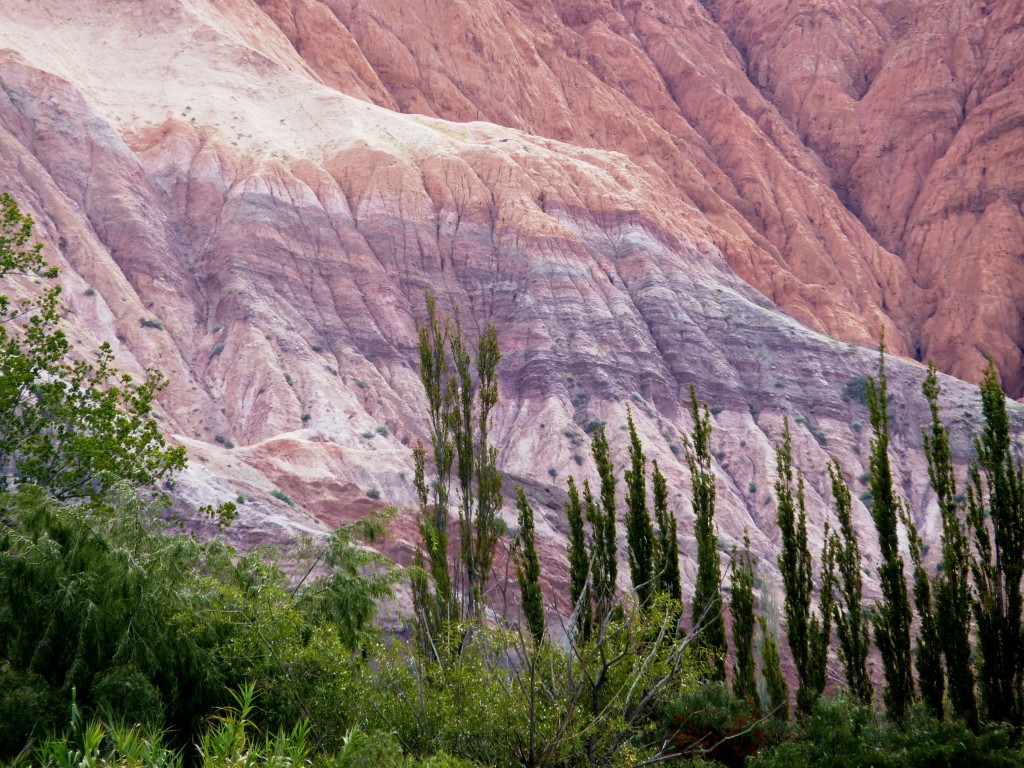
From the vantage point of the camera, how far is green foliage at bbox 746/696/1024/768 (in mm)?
11125

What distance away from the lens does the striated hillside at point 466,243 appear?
4178 cm

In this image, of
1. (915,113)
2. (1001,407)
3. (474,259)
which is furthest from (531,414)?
(915,113)

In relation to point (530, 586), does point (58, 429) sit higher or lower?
higher

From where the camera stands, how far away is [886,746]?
40.6ft

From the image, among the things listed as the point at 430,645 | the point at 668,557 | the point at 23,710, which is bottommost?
the point at 23,710

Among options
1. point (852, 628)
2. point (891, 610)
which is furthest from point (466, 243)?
point (891, 610)

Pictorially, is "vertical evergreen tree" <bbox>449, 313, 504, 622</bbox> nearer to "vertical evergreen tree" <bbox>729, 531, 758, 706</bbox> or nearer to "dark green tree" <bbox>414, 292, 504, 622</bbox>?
"dark green tree" <bbox>414, 292, 504, 622</bbox>

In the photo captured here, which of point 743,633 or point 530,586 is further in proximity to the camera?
point 530,586

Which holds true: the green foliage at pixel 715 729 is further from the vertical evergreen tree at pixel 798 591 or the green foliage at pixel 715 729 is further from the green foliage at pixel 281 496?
the green foliage at pixel 281 496

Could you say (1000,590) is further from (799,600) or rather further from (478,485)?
(478,485)

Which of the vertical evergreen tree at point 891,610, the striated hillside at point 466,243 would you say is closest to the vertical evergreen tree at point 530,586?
the vertical evergreen tree at point 891,610

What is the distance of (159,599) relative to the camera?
1231 cm

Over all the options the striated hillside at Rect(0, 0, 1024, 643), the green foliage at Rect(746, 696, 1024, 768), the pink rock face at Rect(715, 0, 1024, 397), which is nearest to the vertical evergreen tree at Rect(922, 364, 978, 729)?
the green foliage at Rect(746, 696, 1024, 768)

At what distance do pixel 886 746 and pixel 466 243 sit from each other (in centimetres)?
4617
